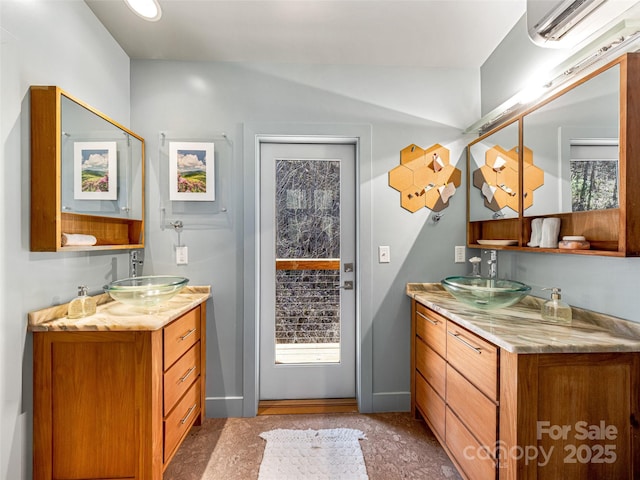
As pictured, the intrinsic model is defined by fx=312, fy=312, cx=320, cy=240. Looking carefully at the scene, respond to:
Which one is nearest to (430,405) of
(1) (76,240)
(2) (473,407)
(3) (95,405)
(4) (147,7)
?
(2) (473,407)

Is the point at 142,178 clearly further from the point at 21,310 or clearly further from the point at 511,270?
the point at 511,270

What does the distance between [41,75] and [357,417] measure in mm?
2714

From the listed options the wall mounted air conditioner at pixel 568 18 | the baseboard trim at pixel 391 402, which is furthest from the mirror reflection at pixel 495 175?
the baseboard trim at pixel 391 402

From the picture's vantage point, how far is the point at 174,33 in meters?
1.99

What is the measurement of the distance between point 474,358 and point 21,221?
6.97 feet

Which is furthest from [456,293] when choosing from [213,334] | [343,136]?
[213,334]

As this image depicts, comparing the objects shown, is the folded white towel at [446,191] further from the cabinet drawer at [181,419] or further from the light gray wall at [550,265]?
the cabinet drawer at [181,419]

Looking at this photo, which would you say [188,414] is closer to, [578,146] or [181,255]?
[181,255]

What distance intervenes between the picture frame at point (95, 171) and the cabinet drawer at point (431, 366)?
217 cm

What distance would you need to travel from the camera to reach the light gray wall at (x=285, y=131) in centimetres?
225

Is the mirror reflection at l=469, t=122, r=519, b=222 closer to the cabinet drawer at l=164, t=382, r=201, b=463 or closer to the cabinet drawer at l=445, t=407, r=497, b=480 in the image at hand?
the cabinet drawer at l=445, t=407, r=497, b=480

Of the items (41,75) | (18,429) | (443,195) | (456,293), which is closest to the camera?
(18,429)

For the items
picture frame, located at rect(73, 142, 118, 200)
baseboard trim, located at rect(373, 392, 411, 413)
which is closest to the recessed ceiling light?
picture frame, located at rect(73, 142, 118, 200)

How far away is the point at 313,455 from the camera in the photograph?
184 centimetres
